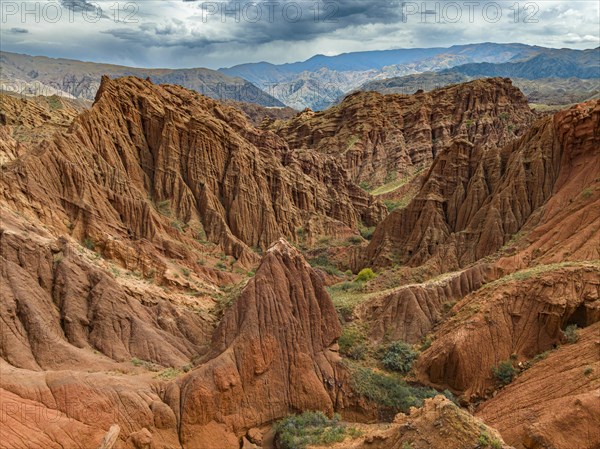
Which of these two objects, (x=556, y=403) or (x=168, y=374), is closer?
(x=556, y=403)

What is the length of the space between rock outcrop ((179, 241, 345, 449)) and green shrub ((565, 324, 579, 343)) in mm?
12166

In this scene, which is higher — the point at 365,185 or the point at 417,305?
the point at 417,305

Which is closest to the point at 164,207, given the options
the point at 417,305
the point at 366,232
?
the point at 417,305

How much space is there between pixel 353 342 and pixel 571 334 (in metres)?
12.4

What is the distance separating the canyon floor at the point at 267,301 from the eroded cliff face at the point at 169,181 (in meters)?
0.24

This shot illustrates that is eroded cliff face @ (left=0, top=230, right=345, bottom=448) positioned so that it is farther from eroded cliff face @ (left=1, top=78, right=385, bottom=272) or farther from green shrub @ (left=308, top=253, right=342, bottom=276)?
green shrub @ (left=308, top=253, right=342, bottom=276)

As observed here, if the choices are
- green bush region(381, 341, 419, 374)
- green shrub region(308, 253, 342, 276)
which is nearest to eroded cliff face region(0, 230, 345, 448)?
green bush region(381, 341, 419, 374)

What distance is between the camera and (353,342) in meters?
34.4

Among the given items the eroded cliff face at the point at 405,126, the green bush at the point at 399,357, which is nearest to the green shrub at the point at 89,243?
the green bush at the point at 399,357

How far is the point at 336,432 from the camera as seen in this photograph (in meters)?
23.7

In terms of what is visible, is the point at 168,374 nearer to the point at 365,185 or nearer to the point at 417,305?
the point at 417,305

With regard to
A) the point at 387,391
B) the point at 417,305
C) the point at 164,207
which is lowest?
the point at 387,391

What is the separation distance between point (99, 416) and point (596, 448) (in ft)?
63.1

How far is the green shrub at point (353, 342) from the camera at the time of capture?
110 ft
